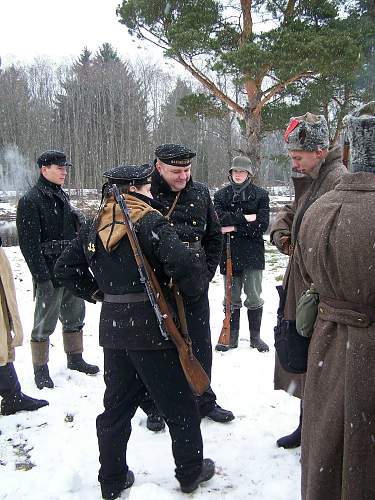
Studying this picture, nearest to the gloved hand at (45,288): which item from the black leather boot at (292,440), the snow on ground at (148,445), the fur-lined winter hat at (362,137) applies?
the snow on ground at (148,445)

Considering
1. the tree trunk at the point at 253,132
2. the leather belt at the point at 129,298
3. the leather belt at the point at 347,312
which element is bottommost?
the leather belt at the point at 129,298

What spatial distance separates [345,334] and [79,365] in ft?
10.8

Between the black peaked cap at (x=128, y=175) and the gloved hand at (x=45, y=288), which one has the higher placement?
the black peaked cap at (x=128, y=175)

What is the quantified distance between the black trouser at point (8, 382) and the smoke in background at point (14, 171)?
3309 centimetres

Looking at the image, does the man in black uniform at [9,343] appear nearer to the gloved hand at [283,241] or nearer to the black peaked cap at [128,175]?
the black peaked cap at [128,175]

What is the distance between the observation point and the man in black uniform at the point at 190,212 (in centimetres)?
311

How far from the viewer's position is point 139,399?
2.70 metres

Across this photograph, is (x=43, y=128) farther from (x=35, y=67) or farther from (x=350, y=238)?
(x=350, y=238)

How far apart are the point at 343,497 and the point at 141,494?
1333 mm

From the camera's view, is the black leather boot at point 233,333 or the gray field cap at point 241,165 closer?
the gray field cap at point 241,165

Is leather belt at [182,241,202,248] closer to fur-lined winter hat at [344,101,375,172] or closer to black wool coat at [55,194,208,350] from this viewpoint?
black wool coat at [55,194,208,350]

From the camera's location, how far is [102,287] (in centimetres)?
256

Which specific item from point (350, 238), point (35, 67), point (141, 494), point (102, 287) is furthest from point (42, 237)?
point (35, 67)

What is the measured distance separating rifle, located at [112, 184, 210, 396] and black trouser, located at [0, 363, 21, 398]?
1827mm
